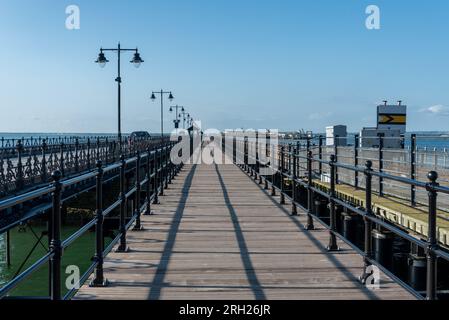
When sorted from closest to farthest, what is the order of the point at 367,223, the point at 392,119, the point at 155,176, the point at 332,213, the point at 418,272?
the point at 367,223 < the point at 332,213 < the point at 418,272 < the point at 155,176 < the point at 392,119

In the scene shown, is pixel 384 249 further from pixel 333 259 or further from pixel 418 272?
pixel 333 259

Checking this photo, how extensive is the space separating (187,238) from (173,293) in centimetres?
278

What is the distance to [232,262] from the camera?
6.39 meters

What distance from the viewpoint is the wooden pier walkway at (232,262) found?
518cm

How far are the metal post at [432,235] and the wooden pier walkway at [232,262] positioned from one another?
0.93m

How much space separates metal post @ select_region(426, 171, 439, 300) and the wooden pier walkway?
93 cm

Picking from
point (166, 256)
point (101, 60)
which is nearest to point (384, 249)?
point (166, 256)

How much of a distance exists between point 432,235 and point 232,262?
286cm

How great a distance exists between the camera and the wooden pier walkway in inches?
204

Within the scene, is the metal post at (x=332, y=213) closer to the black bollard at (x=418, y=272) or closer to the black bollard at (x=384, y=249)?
the black bollard at (x=418, y=272)

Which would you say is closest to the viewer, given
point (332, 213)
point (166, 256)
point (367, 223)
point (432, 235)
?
point (432, 235)

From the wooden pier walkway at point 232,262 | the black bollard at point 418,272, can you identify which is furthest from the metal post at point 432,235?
the black bollard at point 418,272

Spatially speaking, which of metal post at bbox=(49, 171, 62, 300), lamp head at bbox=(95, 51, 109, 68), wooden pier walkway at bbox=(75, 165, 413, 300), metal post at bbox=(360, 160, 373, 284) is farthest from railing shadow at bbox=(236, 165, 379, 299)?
lamp head at bbox=(95, 51, 109, 68)
